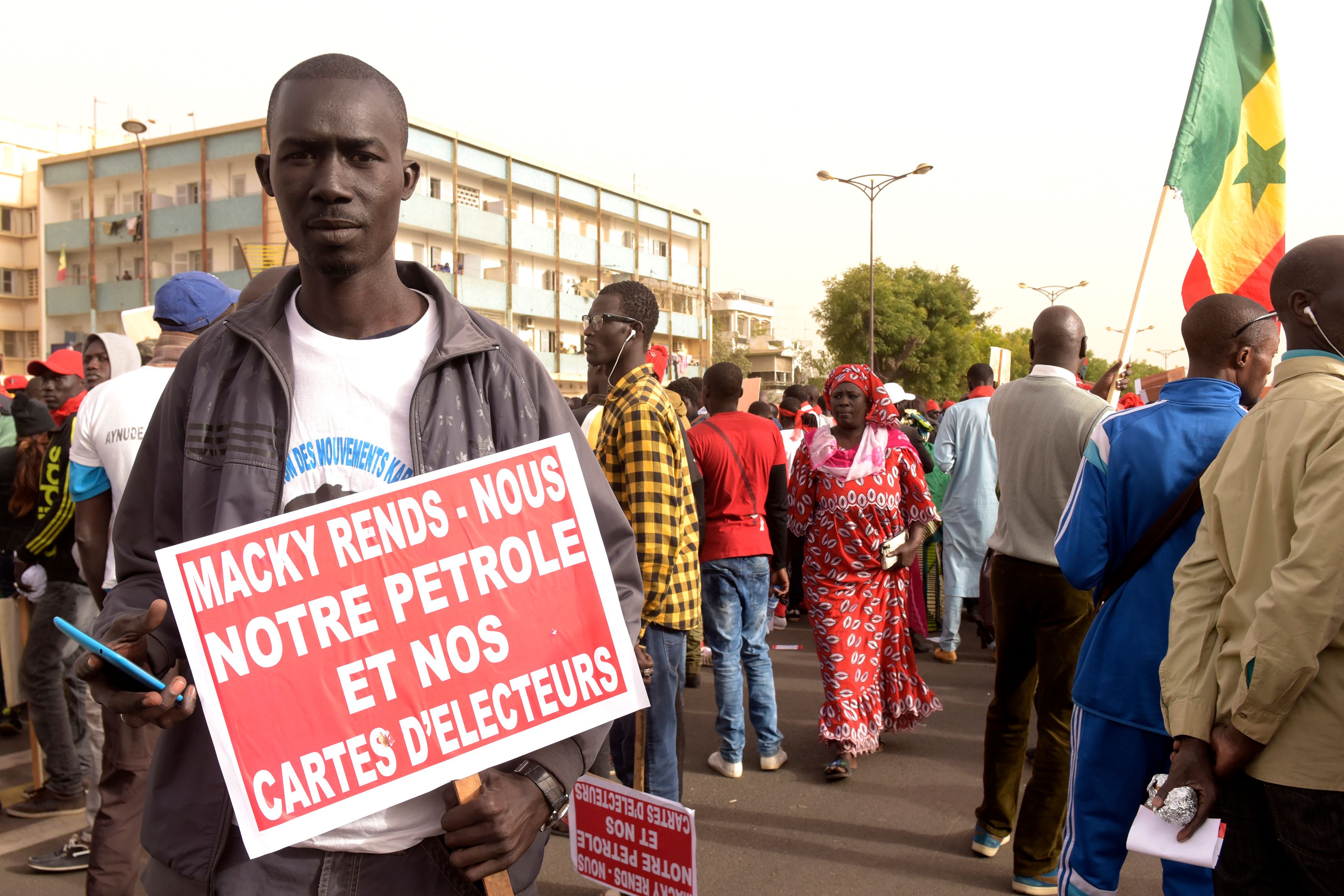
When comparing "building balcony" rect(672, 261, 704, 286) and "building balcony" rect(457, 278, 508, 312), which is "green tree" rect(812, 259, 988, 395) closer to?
"building balcony" rect(672, 261, 704, 286)

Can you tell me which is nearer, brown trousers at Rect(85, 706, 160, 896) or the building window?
brown trousers at Rect(85, 706, 160, 896)

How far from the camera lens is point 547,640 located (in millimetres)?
1565

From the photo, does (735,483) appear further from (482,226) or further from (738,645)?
(482,226)

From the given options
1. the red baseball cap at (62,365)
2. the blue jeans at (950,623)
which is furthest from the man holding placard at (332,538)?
the blue jeans at (950,623)

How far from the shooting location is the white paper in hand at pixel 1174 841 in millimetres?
2078

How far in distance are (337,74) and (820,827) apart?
4069mm

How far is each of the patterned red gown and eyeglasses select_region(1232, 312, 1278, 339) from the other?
259 cm

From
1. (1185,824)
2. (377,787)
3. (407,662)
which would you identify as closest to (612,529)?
(407,662)

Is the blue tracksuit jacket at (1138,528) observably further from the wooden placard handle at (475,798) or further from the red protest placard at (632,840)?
the wooden placard handle at (475,798)

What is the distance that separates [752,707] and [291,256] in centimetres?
854

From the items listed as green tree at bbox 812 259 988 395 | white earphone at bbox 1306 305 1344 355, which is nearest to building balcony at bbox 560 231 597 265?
green tree at bbox 812 259 988 395

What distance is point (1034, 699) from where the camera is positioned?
14.0 feet

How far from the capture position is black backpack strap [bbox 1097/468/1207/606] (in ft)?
9.36

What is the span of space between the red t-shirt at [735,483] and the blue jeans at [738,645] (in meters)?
0.09
